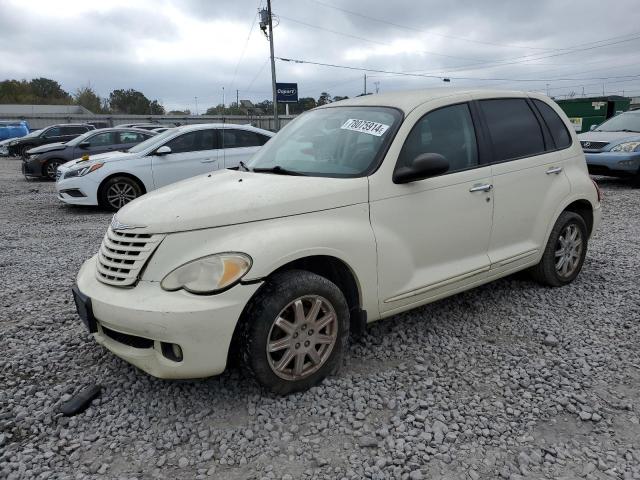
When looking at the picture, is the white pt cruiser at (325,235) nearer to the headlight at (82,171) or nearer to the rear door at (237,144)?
the rear door at (237,144)

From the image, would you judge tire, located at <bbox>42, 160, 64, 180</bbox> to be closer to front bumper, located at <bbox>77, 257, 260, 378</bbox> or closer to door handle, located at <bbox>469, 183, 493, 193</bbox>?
front bumper, located at <bbox>77, 257, 260, 378</bbox>

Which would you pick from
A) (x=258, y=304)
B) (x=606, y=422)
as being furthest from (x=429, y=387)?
(x=258, y=304)

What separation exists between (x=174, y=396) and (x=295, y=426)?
2.60 ft

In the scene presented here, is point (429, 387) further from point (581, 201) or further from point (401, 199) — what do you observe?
point (581, 201)

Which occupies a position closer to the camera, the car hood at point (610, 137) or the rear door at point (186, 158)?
the rear door at point (186, 158)

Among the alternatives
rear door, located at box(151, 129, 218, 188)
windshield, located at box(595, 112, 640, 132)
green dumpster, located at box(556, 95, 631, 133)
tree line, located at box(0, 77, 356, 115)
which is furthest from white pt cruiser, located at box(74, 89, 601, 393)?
tree line, located at box(0, 77, 356, 115)

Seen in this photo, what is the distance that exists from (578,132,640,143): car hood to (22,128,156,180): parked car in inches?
414

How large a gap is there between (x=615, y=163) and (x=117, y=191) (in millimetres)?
9831

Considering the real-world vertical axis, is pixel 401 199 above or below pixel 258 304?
above

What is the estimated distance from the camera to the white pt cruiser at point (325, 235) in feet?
8.74

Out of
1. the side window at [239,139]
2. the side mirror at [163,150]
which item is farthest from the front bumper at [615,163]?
the side mirror at [163,150]

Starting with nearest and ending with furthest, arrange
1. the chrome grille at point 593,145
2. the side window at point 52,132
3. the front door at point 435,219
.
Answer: the front door at point 435,219 < the chrome grille at point 593,145 < the side window at point 52,132

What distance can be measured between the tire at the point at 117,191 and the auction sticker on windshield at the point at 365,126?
6.40 m

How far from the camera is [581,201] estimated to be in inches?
181
